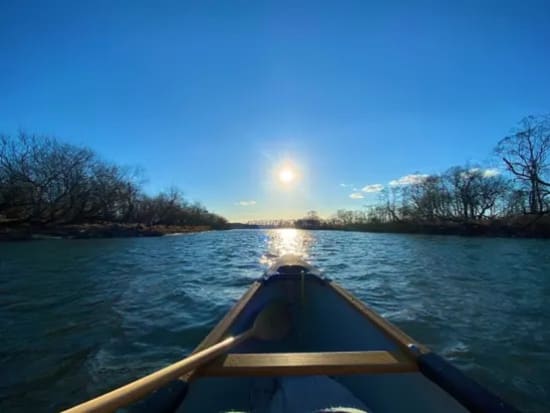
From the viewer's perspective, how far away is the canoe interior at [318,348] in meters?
1.79

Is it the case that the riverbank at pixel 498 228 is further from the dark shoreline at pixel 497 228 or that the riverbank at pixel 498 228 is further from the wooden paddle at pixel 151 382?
the wooden paddle at pixel 151 382

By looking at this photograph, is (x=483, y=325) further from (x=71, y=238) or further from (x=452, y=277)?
(x=71, y=238)

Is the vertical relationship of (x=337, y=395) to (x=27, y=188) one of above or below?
below

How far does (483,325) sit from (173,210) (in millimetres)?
63281

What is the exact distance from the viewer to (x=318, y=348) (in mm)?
3184

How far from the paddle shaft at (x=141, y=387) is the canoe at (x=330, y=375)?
0.16ft

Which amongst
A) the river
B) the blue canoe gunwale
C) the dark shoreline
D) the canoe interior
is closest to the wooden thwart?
the blue canoe gunwale

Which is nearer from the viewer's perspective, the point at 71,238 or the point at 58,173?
the point at 71,238

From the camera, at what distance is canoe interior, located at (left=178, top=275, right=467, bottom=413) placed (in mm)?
1794

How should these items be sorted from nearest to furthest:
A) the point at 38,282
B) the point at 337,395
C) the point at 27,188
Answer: the point at 337,395
the point at 38,282
the point at 27,188

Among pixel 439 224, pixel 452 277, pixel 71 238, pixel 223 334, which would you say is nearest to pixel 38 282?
pixel 223 334

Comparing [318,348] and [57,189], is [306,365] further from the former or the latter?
[57,189]

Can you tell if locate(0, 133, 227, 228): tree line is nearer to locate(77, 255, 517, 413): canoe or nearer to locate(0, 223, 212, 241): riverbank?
locate(0, 223, 212, 241): riverbank

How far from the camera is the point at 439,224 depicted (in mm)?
38094
